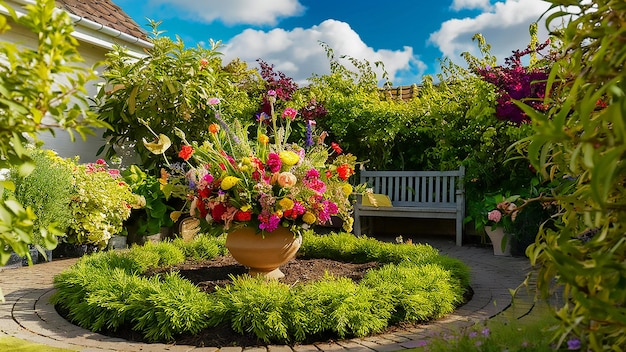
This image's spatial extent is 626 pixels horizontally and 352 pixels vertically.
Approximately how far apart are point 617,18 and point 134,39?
7739mm

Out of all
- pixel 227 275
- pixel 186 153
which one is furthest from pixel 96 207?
pixel 186 153

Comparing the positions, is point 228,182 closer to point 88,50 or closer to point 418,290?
point 418,290

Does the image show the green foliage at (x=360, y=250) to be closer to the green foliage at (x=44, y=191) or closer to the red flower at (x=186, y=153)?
the red flower at (x=186, y=153)

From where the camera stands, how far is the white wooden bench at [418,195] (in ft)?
23.9

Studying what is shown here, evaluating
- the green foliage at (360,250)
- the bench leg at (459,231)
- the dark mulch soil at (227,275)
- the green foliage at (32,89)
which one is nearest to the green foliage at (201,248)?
the dark mulch soil at (227,275)

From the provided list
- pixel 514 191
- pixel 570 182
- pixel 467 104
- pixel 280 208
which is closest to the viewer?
pixel 570 182

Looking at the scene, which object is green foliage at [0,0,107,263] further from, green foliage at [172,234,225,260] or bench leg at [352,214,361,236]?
bench leg at [352,214,361,236]

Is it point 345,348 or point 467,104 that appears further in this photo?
point 467,104

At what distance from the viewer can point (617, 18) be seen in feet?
4.09

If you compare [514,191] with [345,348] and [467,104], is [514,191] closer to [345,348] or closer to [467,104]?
[467,104]

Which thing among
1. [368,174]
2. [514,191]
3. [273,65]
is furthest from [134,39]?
[514,191]

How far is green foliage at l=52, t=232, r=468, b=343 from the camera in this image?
10.2 ft

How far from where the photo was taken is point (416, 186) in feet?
25.7

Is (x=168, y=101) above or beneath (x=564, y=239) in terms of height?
above
